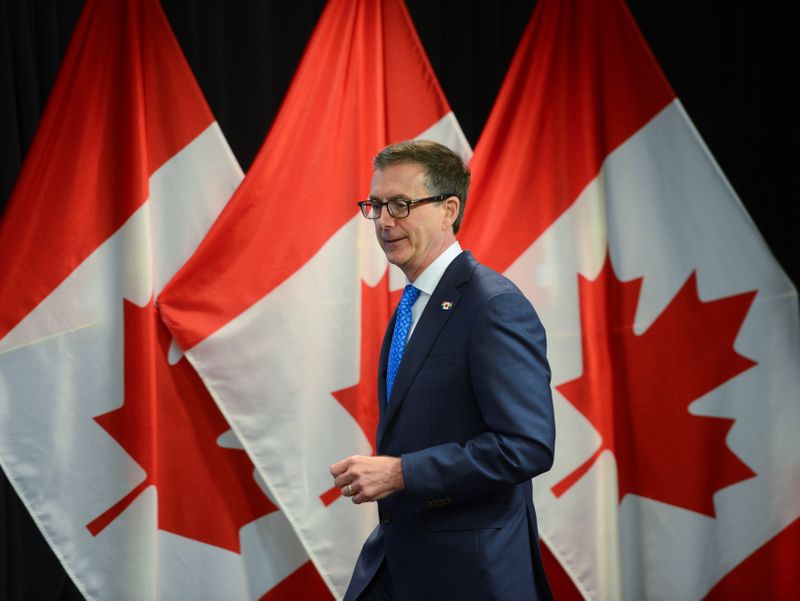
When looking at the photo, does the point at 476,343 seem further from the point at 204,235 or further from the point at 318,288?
the point at 204,235

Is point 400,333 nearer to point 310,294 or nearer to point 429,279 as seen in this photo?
point 429,279

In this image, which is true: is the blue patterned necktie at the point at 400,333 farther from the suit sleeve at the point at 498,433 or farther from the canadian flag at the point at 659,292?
the canadian flag at the point at 659,292

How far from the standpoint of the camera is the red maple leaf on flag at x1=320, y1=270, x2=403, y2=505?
2.88 metres

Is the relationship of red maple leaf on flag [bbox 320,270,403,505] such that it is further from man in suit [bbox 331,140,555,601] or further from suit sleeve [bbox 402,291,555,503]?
suit sleeve [bbox 402,291,555,503]

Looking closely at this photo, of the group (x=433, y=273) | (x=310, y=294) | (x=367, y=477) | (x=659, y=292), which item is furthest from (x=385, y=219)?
(x=659, y=292)

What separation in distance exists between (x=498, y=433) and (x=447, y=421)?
0.42 feet

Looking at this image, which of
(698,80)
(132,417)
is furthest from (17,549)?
(698,80)

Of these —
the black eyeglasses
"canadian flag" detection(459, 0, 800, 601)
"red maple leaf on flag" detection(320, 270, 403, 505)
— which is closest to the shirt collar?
the black eyeglasses

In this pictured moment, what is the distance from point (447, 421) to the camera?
1721 mm

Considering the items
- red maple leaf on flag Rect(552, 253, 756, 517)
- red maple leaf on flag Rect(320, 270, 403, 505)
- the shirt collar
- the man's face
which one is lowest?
red maple leaf on flag Rect(552, 253, 756, 517)

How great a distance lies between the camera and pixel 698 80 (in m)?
3.47

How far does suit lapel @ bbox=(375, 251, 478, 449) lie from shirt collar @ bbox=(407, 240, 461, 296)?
4cm

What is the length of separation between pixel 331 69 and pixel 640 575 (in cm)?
197

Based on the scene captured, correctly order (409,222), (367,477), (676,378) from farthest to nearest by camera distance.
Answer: (676,378), (409,222), (367,477)
